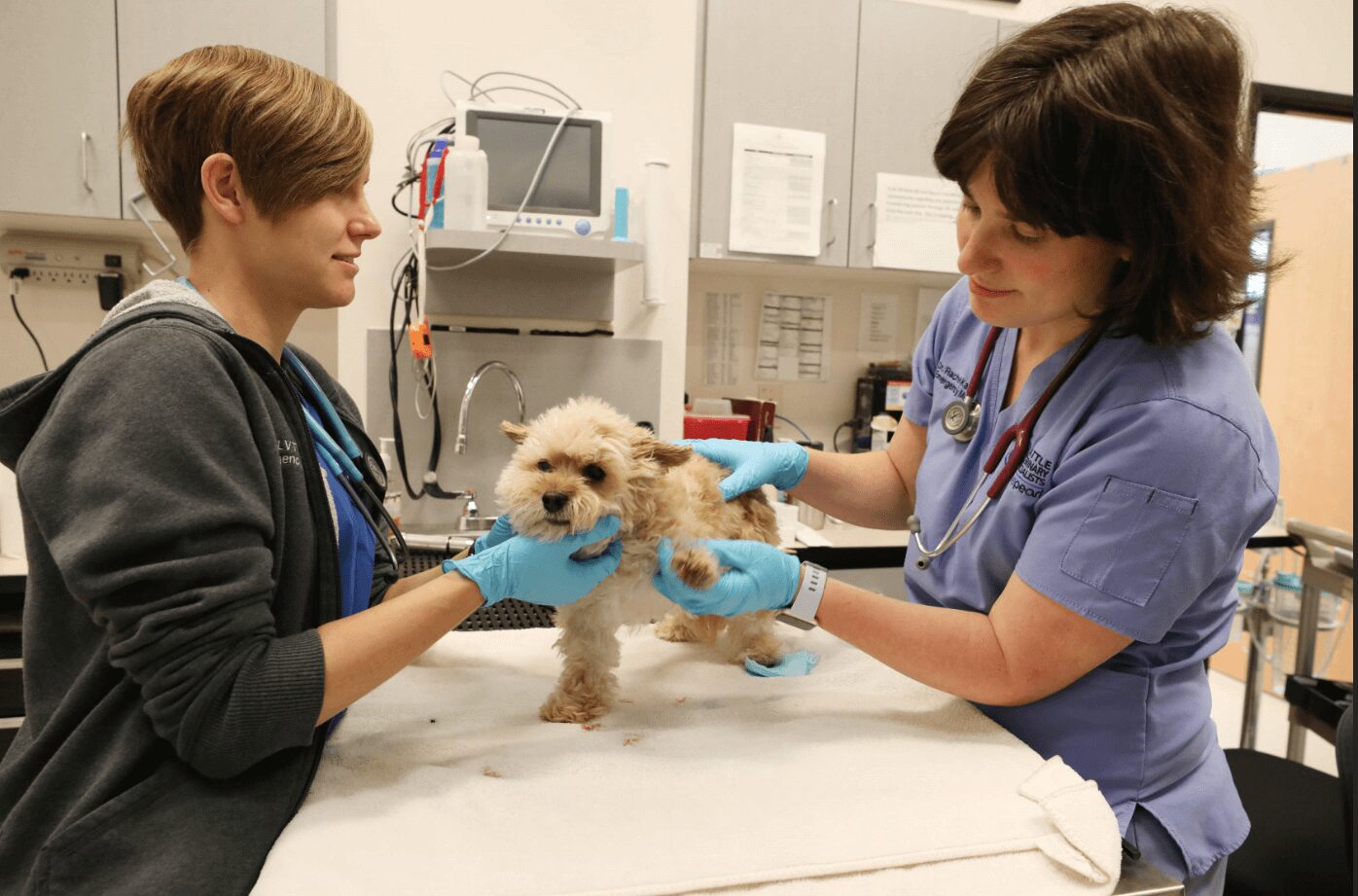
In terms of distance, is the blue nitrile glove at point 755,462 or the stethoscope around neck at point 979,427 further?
the blue nitrile glove at point 755,462

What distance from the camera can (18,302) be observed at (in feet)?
8.57

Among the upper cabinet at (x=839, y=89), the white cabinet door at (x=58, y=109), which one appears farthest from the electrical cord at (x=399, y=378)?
the upper cabinet at (x=839, y=89)

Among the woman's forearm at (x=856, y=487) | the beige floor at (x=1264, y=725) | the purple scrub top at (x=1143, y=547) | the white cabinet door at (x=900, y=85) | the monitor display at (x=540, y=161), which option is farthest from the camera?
the beige floor at (x=1264, y=725)

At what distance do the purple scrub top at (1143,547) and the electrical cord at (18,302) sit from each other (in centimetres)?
292

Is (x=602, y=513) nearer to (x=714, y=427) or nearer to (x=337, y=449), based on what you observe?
(x=337, y=449)

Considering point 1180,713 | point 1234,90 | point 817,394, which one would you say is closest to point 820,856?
point 1180,713

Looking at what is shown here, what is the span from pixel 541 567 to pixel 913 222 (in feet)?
8.13

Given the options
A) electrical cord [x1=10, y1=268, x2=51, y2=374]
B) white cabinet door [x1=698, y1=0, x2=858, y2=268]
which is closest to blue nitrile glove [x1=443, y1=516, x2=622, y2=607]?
white cabinet door [x1=698, y1=0, x2=858, y2=268]

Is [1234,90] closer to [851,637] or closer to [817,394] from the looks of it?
[851,637]

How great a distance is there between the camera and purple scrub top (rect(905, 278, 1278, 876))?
0.96m

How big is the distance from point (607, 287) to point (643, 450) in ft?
5.43

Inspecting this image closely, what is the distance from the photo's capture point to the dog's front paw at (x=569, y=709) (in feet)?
3.58

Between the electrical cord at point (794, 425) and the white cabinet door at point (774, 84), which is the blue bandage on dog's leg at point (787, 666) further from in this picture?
the electrical cord at point (794, 425)

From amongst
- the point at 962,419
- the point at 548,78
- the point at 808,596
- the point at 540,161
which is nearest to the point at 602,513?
the point at 808,596
